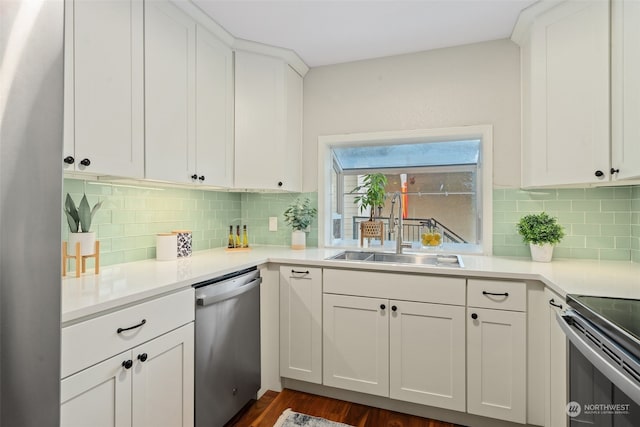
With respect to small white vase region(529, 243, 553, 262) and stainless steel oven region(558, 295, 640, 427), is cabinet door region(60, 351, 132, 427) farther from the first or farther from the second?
small white vase region(529, 243, 553, 262)

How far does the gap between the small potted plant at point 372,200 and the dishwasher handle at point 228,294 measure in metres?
1.03

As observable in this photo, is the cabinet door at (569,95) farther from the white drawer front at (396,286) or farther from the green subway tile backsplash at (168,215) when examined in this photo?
the green subway tile backsplash at (168,215)

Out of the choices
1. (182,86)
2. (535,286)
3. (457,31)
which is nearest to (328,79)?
(457,31)

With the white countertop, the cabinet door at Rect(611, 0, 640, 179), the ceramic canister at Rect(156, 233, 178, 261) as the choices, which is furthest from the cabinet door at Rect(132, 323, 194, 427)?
the cabinet door at Rect(611, 0, 640, 179)

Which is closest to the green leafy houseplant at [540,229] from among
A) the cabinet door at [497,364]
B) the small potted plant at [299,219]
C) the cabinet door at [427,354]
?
the cabinet door at [497,364]

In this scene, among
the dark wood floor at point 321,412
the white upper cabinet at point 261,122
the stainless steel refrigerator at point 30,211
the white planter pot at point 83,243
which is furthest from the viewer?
the white upper cabinet at point 261,122

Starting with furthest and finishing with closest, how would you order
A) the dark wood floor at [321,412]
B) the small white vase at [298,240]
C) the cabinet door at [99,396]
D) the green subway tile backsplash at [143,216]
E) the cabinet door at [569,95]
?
the small white vase at [298,240] < the dark wood floor at [321,412] < the green subway tile backsplash at [143,216] < the cabinet door at [569,95] < the cabinet door at [99,396]

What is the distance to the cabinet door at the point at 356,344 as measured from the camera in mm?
2012

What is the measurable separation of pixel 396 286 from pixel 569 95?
145 cm

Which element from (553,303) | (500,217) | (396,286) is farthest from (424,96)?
(553,303)

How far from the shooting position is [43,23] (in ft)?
1.47

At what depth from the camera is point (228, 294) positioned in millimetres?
1799

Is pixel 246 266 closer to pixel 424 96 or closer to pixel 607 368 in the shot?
pixel 607 368

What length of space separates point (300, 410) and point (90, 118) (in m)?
1.96
